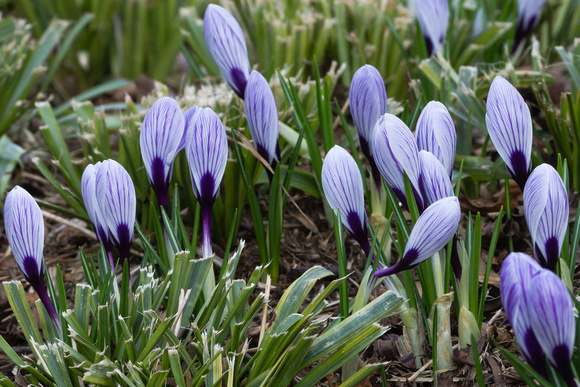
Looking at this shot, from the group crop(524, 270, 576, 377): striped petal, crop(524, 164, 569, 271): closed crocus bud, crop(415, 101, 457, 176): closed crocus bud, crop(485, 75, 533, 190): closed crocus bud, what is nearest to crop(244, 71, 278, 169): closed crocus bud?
crop(415, 101, 457, 176): closed crocus bud

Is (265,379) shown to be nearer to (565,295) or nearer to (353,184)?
(353,184)

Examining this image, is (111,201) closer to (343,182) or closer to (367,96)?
(343,182)

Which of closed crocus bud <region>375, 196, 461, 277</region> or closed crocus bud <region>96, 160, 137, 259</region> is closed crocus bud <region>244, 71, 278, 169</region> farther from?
closed crocus bud <region>375, 196, 461, 277</region>

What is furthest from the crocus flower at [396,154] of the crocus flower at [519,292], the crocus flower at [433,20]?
the crocus flower at [433,20]

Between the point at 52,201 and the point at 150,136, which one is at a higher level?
the point at 150,136

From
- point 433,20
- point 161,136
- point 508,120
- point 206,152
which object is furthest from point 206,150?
point 433,20

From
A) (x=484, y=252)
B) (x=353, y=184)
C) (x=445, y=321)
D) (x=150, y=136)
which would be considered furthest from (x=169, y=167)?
(x=484, y=252)
